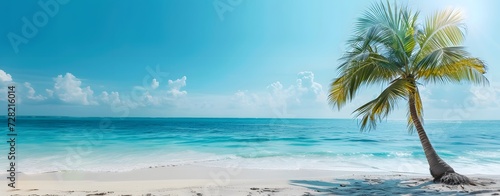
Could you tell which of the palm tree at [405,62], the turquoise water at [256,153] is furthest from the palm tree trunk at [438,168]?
the turquoise water at [256,153]

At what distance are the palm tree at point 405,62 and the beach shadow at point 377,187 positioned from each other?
587 mm

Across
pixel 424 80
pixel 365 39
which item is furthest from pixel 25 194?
pixel 424 80

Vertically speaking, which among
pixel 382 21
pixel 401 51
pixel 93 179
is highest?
pixel 382 21

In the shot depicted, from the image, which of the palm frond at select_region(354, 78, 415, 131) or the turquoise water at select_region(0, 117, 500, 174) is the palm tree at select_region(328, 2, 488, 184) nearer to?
the palm frond at select_region(354, 78, 415, 131)

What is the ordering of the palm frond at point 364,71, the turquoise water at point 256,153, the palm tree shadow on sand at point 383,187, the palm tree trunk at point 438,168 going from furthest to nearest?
the turquoise water at point 256,153, the palm frond at point 364,71, the palm tree trunk at point 438,168, the palm tree shadow on sand at point 383,187

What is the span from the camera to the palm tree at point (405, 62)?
286 inches

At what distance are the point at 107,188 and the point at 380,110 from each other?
22.6 ft

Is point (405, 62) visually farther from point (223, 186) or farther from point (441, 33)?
point (223, 186)

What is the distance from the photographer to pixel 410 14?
835cm

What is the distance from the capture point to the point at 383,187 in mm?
6895

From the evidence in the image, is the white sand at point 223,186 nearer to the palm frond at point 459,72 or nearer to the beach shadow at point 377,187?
the beach shadow at point 377,187

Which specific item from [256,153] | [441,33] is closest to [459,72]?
[441,33]

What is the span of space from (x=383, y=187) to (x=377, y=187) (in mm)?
134

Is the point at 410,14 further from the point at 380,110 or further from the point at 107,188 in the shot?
the point at 107,188
